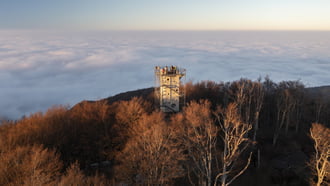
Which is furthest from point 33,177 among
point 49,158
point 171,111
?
point 171,111

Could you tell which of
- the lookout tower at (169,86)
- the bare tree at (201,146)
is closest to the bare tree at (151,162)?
the bare tree at (201,146)

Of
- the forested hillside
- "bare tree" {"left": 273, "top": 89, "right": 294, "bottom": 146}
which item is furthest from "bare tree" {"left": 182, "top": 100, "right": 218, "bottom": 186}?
"bare tree" {"left": 273, "top": 89, "right": 294, "bottom": 146}

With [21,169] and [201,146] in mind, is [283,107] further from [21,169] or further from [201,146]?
[21,169]

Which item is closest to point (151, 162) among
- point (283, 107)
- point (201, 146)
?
point (201, 146)

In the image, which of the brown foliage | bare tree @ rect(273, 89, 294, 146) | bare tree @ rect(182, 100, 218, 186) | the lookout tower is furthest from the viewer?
the lookout tower

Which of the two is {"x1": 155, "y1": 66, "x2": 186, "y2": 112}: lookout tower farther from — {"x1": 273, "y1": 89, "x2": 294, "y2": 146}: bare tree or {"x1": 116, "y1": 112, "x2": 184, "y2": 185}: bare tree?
{"x1": 116, "y1": 112, "x2": 184, "y2": 185}: bare tree

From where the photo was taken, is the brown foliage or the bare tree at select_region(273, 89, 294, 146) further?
the bare tree at select_region(273, 89, 294, 146)

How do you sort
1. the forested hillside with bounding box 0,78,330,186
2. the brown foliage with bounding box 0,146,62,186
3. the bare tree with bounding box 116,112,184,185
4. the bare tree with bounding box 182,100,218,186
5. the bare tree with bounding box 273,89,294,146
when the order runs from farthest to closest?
the bare tree with bounding box 273,89,294,146 < the forested hillside with bounding box 0,78,330,186 < the bare tree with bounding box 116,112,184,185 < the brown foliage with bounding box 0,146,62,186 < the bare tree with bounding box 182,100,218,186

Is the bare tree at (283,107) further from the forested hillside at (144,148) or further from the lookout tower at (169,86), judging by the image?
the lookout tower at (169,86)

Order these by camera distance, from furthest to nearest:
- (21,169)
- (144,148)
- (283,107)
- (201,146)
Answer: (283,107) < (144,148) < (21,169) < (201,146)

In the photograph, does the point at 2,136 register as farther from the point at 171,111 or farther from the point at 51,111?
the point at 171,111
